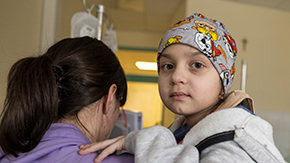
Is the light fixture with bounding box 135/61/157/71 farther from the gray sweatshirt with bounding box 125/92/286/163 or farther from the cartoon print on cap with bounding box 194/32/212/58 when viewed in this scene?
the gray sweatshirt with bounding box 125/92/286/163

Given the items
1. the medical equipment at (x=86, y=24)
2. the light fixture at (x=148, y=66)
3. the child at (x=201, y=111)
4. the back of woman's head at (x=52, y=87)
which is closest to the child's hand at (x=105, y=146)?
the child at (x=201, y=111)

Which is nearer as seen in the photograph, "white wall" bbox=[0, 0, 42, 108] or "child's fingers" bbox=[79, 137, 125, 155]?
"child's fingers" bbox=[79, 137, 125, 155]

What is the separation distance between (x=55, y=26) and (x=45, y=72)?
1395 mm

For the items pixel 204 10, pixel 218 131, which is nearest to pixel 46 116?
pixel 218 131

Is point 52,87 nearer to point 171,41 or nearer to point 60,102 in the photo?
point 60,102

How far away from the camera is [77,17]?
65.6 inches

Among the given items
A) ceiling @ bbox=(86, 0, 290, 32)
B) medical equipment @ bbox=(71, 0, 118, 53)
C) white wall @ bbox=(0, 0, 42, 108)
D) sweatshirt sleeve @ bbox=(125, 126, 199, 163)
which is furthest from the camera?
ceiling @ bbox=(86, 0, 290, 32)

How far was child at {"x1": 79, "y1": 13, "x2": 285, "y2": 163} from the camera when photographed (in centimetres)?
61

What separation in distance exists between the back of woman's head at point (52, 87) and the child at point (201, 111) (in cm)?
14

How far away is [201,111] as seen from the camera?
3.08 feet

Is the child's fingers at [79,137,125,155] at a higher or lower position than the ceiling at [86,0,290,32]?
lower

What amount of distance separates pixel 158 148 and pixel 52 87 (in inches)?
12.8

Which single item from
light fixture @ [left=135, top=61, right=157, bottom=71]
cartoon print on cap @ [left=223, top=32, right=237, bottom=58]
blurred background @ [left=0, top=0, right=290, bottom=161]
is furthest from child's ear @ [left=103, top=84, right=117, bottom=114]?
Result: light fixture @ [left=135, top=61, right=157, bottom=71]

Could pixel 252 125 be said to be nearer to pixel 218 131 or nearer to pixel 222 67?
pixel 218 131
